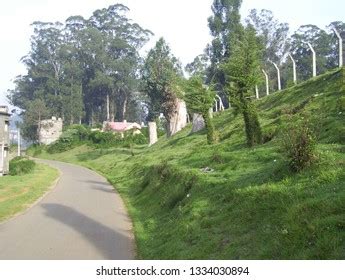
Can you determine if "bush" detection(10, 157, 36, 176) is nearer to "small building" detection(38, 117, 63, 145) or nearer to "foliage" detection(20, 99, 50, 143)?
"foliage" detection(20, 99, 50, 143)

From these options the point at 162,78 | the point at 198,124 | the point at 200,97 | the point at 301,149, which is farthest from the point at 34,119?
the point at 301,149

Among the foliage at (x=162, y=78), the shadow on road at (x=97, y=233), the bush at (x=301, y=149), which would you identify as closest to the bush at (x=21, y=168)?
the foliage at (x=162, y=78)

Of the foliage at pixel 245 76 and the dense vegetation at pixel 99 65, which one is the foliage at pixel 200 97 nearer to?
the foliage at pixel 245 76

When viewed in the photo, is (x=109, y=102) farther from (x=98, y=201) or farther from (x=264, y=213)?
(x=264, y=213)

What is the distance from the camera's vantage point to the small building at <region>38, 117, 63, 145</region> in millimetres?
79250

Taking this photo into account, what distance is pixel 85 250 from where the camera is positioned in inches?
460

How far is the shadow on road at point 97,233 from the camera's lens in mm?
11531

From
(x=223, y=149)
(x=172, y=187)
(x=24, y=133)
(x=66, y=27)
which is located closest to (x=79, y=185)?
(x=223, y=149)

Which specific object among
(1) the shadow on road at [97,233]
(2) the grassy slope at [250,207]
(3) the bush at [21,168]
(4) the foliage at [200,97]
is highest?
(4) the foliage at [200,97]

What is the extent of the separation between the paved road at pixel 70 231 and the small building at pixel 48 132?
58.4 m

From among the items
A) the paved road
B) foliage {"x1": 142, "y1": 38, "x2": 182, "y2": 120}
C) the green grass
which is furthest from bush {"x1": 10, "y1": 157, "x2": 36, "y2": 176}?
the paved road

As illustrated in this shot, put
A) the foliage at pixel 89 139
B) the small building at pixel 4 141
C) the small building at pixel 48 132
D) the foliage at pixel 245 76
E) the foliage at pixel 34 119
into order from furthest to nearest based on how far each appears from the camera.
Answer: the small building at pixel 48 132, the foliage at pixel 34 119, the foliage at pixel 89 139, the small building at pixel 4 141, the foliage at pixel 245 76

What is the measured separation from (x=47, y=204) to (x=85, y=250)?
954cm

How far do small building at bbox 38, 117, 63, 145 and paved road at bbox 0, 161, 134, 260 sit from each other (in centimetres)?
5844
